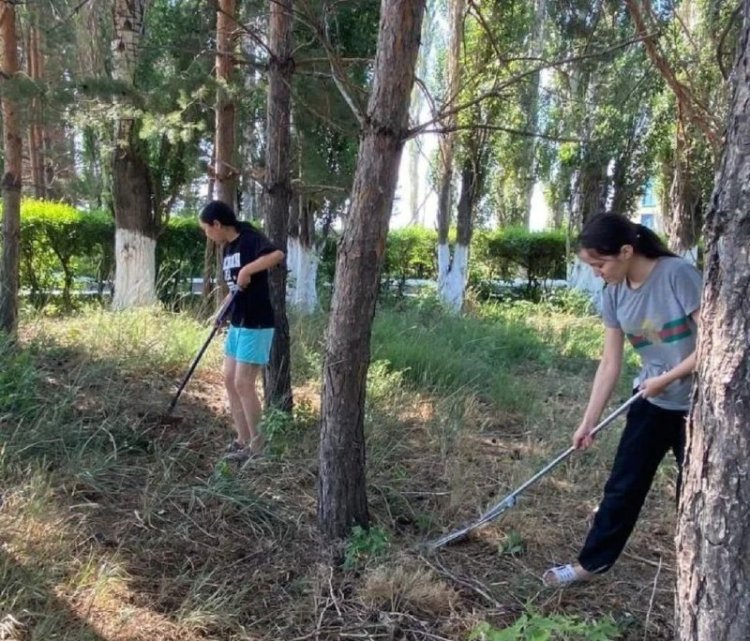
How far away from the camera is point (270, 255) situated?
3.96 metres

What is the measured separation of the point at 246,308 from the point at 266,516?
1.18 m

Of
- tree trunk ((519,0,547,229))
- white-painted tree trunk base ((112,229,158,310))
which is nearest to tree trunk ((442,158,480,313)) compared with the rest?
tree trunk ((519,0,547,229))

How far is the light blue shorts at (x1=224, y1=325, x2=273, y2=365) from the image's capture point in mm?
3959

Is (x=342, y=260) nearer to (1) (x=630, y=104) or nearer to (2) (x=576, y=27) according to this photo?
(2) (x=576, y=27)

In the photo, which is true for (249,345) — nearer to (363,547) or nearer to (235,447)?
(235,447)

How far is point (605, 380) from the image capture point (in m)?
2.88

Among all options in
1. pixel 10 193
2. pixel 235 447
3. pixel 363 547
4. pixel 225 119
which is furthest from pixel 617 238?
pixel 225 119

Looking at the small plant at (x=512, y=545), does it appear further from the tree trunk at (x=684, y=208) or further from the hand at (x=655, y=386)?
the tree trunk at (x=684, y=208)

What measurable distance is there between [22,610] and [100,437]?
5.42 ft

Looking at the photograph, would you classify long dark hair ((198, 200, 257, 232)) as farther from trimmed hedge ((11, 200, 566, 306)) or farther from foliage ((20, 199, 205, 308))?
foliage ((20, 199, 205, 308))

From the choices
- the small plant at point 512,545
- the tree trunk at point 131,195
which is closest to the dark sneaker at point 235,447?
the small plant at point 512,545

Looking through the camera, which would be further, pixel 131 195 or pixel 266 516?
pixel 131 195

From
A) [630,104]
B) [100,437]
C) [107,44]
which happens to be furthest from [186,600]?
[630,104]

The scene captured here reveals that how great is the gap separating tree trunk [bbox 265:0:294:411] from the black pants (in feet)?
7.62
